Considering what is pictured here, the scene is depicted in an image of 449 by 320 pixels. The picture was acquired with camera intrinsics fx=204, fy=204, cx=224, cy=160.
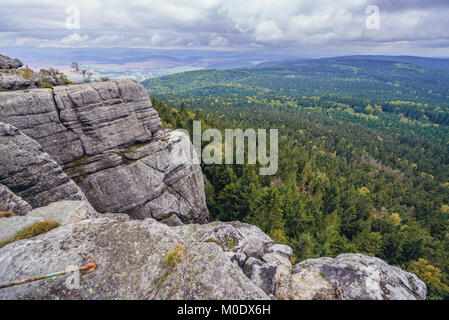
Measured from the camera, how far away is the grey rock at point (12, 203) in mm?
17484

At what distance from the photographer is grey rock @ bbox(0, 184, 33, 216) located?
17484mm

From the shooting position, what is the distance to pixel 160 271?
12.8 meters

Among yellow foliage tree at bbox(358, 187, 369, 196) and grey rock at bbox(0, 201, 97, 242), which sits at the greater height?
grey rock at bbox(0, 201, 97, 242)

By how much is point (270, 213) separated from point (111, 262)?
3122cm

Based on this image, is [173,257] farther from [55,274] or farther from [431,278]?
[431,278]

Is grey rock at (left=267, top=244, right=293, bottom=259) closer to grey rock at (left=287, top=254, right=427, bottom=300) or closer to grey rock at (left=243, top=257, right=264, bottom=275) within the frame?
grey rock at (left=287, top=254, right=427, bottom=300)

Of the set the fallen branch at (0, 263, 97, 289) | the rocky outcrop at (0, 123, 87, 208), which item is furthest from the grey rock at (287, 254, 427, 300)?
the rocky outcrop at (0, 123, 87, 208)

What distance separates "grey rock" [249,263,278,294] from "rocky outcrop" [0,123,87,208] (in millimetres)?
21163

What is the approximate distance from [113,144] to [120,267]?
2414cm

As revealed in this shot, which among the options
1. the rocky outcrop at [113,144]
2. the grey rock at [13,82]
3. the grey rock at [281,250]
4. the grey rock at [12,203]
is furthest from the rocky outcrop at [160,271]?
the grey rock at [13,82]

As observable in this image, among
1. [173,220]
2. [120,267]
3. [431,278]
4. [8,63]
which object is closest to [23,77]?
[8,63]

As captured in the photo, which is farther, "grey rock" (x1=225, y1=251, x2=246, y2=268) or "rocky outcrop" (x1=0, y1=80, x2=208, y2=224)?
"rocky outcrop" (x1=0, y1=80, x2=208, y2=224)
